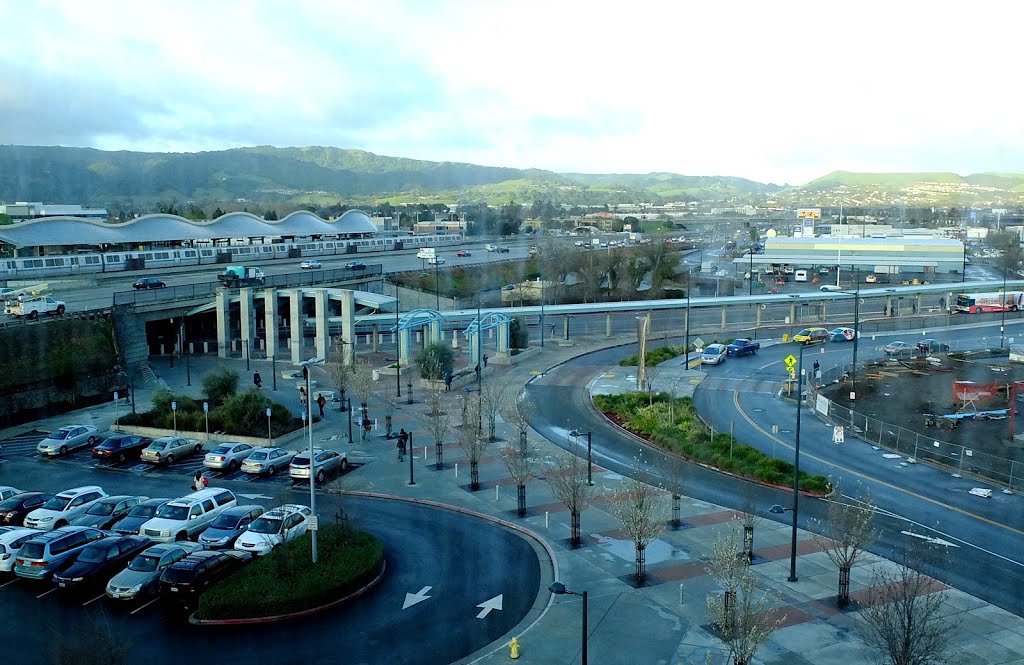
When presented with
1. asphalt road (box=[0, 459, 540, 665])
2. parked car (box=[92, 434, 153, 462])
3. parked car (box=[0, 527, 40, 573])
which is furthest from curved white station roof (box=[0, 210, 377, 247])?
asphalt road (box=[0, 459, 540, 665])

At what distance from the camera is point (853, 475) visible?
15.2 meters

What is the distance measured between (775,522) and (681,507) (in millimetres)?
1454

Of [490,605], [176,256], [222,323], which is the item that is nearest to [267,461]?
[490,605]

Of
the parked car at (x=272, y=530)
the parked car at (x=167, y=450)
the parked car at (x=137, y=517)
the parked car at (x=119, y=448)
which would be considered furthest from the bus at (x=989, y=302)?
the parked car at (x=137, y=517)

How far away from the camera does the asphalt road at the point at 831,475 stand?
1119cm

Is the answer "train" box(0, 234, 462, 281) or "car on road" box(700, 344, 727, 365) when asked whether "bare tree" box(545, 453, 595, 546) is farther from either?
"train" box(0, 234, 462, 281)

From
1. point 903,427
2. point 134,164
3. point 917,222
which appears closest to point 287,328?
point 903,427

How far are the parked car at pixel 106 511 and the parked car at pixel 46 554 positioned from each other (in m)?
0.97

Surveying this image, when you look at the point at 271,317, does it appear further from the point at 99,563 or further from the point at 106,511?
the point at 99,563

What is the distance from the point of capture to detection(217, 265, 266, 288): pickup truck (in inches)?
1281

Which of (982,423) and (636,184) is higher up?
(636,184)

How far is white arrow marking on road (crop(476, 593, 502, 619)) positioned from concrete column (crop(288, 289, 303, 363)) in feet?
59.6

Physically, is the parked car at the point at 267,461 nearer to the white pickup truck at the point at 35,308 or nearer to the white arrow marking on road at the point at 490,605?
the white arrow marking on road at the point at 490,605

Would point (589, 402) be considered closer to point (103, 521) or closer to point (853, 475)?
point (853, 475)
